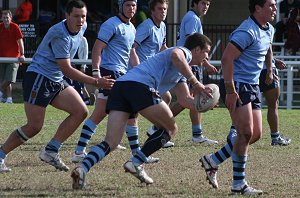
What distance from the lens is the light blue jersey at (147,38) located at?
523 inches

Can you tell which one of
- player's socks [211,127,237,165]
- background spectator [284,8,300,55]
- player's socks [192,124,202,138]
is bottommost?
background spectator [284,8,300,55]

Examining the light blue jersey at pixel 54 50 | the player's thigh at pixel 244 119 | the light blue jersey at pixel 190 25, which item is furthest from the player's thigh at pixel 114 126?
the light blue jersey at pixel 190 25

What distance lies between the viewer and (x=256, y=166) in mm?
12000

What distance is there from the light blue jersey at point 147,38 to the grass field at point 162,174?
128 cm

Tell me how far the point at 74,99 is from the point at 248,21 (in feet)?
7.51

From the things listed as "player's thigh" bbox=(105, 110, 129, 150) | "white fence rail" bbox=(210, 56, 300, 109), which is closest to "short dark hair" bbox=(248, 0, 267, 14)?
"player's thigh" bbox=(105, 110, 129, 150)

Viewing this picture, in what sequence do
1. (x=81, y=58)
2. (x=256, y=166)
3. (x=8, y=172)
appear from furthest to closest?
(x=81, y=58)
(x=256, y=166)
(x=8, y=172)

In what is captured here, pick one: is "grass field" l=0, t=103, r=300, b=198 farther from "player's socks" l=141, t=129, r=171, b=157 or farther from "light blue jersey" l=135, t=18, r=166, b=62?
"light blue jersey" l=135, t=18, r=166, b=62

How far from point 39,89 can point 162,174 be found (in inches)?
62.5

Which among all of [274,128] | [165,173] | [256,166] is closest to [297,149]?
[274,128]

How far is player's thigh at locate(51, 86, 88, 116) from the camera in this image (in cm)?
1112

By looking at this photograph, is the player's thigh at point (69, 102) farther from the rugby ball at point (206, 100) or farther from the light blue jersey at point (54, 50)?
the rugby ball at point (206, 100)

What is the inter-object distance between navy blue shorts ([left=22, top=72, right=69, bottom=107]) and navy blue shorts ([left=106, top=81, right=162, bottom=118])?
1.41 metres

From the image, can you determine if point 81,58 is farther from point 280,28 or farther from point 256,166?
point 256,166
